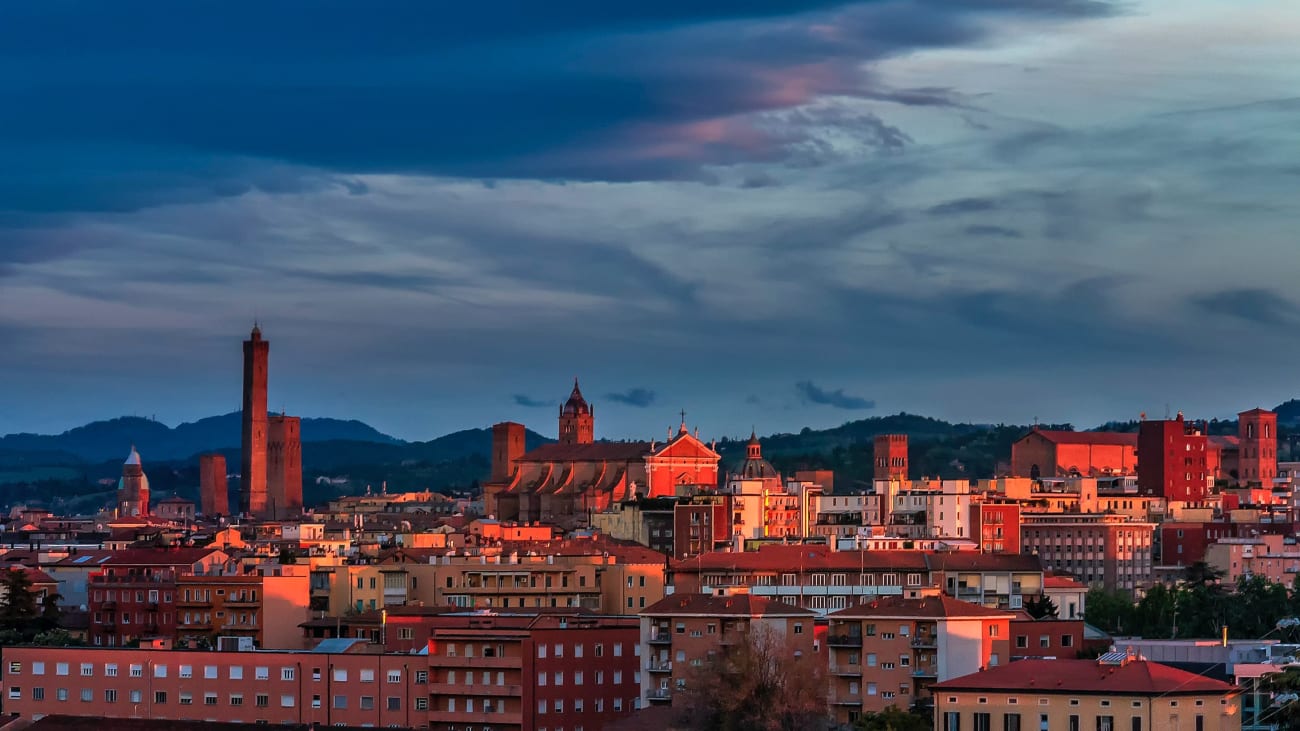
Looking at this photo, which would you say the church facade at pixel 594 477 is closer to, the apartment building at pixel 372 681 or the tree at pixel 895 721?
the apartment building at pixel 372 681

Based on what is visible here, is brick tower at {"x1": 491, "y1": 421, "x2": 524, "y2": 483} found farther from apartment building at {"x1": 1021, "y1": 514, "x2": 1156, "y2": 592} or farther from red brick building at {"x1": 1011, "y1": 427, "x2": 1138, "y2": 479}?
apartment building at {"x1": 1021, "y1": 514, "x2": 1156, "y2": 592}

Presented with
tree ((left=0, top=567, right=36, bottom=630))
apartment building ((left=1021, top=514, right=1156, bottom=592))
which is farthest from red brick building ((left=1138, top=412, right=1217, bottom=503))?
tree ((left=0, top=567, right=36, bottom=630))

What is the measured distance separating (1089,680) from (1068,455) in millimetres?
123086

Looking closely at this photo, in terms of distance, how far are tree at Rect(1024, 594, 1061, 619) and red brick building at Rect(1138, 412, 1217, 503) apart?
196 ft

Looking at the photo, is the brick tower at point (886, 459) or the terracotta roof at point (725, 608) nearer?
the terracotta roof at point (725, 608)

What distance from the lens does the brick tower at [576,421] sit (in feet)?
636

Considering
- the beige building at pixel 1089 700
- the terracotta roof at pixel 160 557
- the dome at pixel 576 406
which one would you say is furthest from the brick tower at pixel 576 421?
the beige building at pixel 1089 700

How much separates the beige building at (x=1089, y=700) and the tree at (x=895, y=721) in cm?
84

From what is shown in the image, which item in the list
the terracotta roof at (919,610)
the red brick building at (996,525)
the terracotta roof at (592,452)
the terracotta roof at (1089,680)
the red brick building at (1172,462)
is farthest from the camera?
the terracotta roof at (592,452)

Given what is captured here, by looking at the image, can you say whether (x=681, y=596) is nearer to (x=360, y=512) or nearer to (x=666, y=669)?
(x=666, y=669)

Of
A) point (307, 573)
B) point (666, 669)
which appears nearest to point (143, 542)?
point (307, 573)

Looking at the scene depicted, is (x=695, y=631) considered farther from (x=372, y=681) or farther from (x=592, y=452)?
(x=592, y=452)

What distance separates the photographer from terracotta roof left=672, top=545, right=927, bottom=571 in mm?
92500

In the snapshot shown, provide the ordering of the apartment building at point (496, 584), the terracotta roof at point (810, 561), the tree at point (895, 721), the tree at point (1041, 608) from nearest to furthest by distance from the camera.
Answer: the tree at point (895, 721), the tree at point (1041, 608), the terracotta roof at point (810, 561), the apartment building at point (496, 584)
